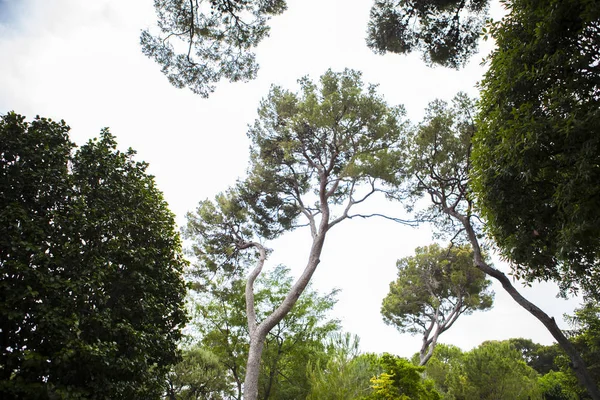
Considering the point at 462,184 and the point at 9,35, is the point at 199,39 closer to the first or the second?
the point at 9,35

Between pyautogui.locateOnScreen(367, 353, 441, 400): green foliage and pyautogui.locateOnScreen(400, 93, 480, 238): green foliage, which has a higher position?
pyautogui.locateOnScreen(400, 93, 480, 238): green foliage

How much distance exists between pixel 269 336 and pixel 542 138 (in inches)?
539

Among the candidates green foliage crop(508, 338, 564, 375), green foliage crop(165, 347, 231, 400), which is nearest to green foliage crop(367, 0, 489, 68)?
green foliage crop(165, 347, 231, 400)

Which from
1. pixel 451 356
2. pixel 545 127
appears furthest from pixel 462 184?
pixel 451 356

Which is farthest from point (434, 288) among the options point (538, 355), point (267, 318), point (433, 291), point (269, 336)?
point (538, 355)

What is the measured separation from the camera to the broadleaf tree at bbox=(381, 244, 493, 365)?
1948 centimetres

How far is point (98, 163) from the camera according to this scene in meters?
7.44

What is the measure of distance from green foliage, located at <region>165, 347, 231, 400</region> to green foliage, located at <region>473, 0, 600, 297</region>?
1356cm

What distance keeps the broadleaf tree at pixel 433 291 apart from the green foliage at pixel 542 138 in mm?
13198

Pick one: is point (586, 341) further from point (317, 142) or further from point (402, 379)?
point (317, 142)

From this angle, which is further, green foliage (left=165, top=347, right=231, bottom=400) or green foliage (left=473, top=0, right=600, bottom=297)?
green foliage (left=165, top=347, right=231, bottom=400)

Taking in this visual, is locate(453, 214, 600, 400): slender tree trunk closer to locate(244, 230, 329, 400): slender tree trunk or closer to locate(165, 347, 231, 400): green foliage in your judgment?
locate(244, 230, 329, 400): slender tree trunk

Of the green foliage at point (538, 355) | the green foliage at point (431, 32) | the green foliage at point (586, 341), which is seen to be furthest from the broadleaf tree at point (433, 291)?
the green foliage at point (538, 355)

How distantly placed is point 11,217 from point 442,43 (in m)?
9.46
